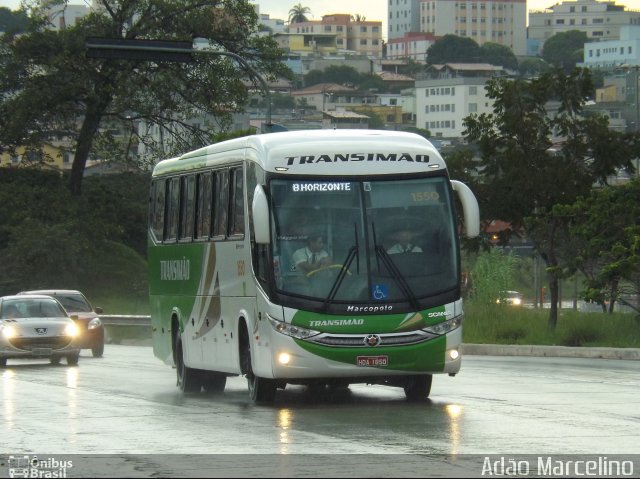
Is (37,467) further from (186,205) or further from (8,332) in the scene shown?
(8,332)

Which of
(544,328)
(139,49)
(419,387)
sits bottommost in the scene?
(544,328)

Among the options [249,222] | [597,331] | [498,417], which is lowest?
[597,331]

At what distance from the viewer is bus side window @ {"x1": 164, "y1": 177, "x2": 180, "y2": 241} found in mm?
22703

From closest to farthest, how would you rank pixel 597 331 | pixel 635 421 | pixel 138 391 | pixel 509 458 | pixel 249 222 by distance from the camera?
pixel 509 458, pixel 635 421, pixel 249 222, pixel 138 391, pixel 597 331

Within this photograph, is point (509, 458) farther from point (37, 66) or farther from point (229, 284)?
point (37, 66)

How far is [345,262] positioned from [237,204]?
88.8 inches

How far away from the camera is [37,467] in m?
11.9

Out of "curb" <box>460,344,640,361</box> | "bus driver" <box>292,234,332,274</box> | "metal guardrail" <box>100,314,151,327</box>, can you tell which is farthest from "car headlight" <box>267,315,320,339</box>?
"metal guardrail" <box>100,314,151,327</box>

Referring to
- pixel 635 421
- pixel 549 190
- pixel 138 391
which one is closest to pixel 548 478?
pixel 635 421

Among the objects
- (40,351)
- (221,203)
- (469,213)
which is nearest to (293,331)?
(469,213)

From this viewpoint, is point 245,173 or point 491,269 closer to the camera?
point 245,173

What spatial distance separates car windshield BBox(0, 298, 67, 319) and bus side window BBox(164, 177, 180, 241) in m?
9.68

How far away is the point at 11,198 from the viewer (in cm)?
6134

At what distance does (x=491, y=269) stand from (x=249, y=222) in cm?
1773
